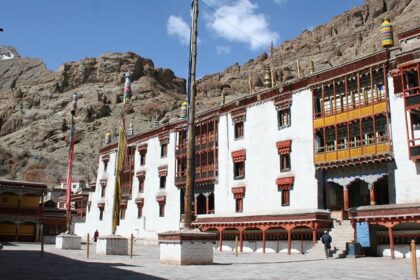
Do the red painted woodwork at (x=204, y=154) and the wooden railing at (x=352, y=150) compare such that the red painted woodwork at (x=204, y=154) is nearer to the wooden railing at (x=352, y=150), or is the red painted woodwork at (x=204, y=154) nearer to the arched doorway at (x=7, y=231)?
the wooden railing at (x=352, y=150)

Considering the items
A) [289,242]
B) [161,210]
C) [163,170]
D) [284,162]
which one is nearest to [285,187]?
[284,162]

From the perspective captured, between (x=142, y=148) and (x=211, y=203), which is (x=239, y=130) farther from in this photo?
(x=142, y=148)

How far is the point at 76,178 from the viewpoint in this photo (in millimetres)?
99625

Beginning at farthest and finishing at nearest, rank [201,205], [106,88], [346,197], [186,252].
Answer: [106,88]
[201,205]
[346,197]
[186,252]

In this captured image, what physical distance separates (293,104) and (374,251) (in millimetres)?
14002

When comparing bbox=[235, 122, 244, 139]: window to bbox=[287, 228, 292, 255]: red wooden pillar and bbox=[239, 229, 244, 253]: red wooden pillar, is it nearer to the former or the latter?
bbox=[239, 229, 244, 253]: red wooden pillar

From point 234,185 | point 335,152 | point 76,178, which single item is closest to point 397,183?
point 335,152

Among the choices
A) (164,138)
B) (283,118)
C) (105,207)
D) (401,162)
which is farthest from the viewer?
(105,207)

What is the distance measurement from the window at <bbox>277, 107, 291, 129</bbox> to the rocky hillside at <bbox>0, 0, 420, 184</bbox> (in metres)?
68.4

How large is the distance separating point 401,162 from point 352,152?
3.44 m

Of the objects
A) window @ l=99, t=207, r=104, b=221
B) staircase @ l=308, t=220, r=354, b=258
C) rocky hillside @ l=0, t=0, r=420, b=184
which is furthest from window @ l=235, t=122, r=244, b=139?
rocky hillside @ l=0, t=0, r=420, b=184

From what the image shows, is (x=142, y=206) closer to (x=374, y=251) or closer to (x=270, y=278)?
(x=374, y=251)

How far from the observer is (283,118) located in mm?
39594

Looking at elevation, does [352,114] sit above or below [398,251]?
above
